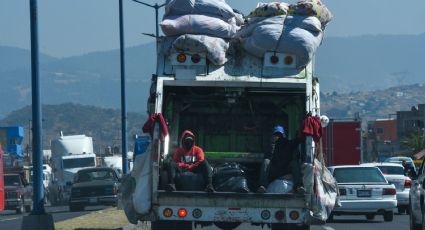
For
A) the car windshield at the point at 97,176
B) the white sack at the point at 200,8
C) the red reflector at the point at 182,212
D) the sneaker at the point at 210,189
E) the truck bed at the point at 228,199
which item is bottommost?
the car windshield at the point at 97,176

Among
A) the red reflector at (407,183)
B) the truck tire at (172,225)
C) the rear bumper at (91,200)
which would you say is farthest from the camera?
the rear bumper at (91,200)

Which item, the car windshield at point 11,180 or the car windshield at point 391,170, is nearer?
the car windshield at point 391,170

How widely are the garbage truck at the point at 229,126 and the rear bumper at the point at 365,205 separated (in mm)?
9434

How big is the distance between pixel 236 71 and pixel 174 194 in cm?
227

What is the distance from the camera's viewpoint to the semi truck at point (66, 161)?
2299 inches

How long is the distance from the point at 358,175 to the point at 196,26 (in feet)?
40.7

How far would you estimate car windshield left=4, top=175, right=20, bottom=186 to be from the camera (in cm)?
4984

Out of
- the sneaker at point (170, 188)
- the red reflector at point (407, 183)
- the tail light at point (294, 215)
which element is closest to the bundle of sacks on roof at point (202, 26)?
the sneaker at point (170, 188)

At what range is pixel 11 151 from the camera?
94062 millimetres

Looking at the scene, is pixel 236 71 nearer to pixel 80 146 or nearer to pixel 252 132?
pixel 252 132

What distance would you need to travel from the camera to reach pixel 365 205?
27734 mm

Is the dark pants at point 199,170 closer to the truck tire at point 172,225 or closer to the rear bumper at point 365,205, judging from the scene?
the truck tire at point 172,225

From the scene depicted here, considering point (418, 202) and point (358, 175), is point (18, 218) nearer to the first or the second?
point (358, 175)

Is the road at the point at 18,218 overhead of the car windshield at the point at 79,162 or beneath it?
beneath
